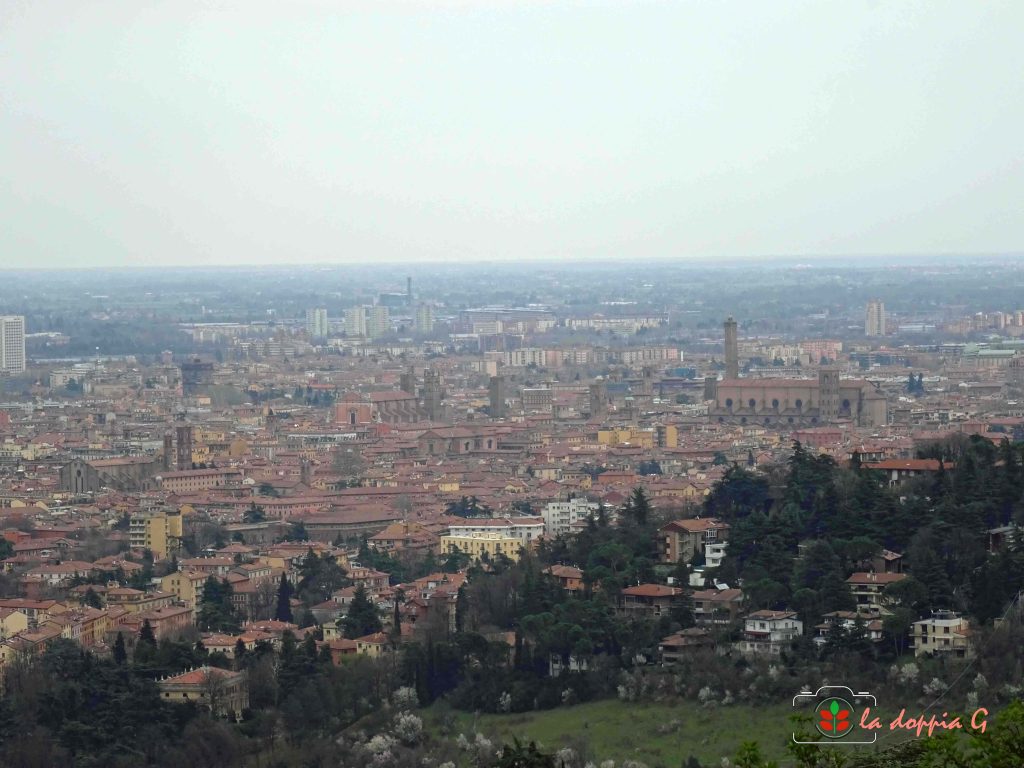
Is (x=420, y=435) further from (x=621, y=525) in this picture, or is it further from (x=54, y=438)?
(x=621, y=525)

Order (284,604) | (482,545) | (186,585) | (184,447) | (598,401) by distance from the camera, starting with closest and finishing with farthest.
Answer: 1. (284,604)
2. (186,585)
3. (482,545)
4. (184,447)
5. (598,401)

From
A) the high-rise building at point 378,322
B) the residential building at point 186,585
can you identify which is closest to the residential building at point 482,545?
the residential building at point 186,585

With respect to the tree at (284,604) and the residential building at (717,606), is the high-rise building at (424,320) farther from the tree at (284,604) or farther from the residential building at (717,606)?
the residential building at (717,606)

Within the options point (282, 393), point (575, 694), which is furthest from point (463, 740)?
point (282, 393)

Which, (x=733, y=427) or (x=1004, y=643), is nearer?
(x=1004, y=643)

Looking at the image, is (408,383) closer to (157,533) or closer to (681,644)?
(157,533)

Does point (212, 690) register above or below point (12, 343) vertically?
above

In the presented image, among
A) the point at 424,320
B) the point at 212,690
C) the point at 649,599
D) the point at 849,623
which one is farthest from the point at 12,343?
the point at 849,623
